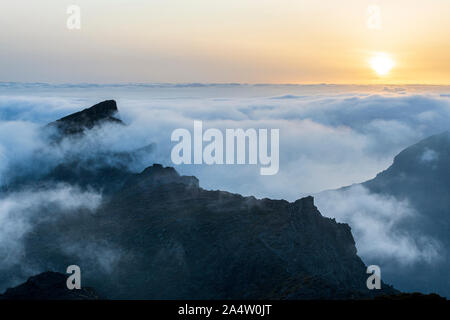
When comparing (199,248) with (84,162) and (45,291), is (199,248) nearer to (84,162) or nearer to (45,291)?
(45,291)

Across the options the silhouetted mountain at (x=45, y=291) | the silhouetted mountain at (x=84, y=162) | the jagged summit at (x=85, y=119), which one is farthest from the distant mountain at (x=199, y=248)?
the jagged summit at (x=85, y=119)

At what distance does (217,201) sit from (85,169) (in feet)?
277

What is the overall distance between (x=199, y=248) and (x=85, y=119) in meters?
115

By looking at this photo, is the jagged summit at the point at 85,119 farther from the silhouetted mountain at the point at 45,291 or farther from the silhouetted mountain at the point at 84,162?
the silhouetted mountain at the point at 45,291

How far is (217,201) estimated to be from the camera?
11181 centimetres

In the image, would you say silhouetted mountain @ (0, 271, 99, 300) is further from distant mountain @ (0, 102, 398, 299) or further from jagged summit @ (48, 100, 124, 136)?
jagged summit @ (48, 100, 124, 136)

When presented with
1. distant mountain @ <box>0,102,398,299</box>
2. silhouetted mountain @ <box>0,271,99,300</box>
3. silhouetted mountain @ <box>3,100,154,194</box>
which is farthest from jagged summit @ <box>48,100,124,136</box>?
silhouetted mountain @ <box>0,271,99,300</box>

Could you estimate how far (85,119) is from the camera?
185125mm

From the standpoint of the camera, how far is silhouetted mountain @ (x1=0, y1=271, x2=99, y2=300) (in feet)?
243

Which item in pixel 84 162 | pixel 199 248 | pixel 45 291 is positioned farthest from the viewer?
pixel 84 162

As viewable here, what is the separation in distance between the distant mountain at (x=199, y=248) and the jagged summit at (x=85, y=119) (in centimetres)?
6403

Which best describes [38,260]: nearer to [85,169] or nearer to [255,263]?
[255,263]

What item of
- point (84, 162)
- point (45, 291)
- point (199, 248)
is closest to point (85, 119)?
point (84, 162)
